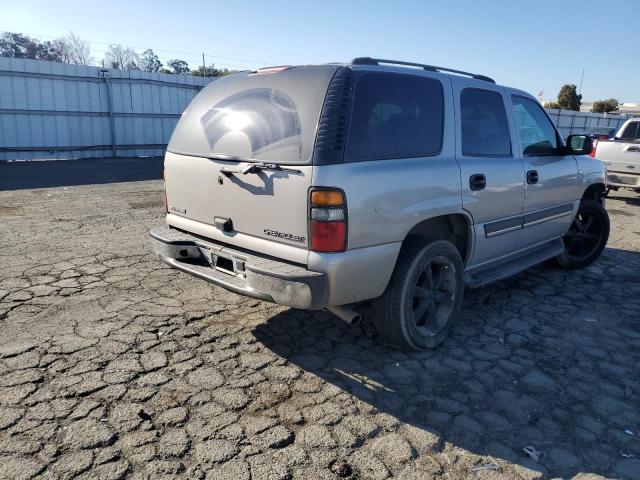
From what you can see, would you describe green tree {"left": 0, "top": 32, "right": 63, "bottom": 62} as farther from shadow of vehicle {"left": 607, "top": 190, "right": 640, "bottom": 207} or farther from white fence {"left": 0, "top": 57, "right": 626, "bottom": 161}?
shadow of vehicle {"left": 607, "top": 190, "right": 640, "bottom": 207}

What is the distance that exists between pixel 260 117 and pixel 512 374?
241 centimetres

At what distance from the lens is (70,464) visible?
7.56 ft

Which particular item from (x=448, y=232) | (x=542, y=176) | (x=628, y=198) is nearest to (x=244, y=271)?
(x=448, y=232)

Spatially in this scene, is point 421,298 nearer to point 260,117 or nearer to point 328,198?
point 328,198

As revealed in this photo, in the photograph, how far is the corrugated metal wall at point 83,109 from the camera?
14.1 meters

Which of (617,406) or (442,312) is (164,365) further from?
(617,406)

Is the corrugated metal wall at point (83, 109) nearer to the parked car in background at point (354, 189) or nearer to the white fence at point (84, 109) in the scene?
the white fence at point (84, 109)

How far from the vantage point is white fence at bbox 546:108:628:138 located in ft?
82.5

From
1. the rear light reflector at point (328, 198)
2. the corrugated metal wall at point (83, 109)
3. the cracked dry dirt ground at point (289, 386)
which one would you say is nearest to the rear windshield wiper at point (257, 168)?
the rear light reflector at point (328, 198)

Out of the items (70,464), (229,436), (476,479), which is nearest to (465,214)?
(476,479)

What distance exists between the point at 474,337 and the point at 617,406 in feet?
3.55

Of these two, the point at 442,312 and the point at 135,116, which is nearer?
the point at 442,312

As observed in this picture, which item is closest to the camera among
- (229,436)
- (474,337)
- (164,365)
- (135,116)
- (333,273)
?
(229,436)

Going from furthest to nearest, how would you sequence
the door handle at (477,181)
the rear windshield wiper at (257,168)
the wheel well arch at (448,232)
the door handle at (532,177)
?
the door handle at (532,177)
the door handle at (477,181)
the wheel well arch at (448,232)
the rear windshield wiper at (257,168)
